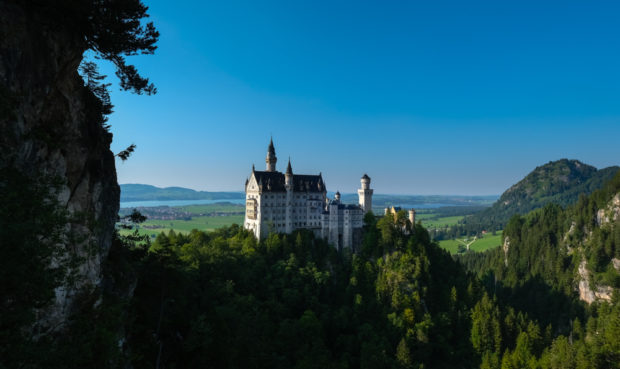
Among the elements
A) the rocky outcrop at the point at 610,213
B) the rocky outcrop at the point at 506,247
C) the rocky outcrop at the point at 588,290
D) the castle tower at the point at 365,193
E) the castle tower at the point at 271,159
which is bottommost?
the rocky outcrop at the point at 588,290

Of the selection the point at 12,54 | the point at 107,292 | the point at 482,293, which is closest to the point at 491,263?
the point at 482,293

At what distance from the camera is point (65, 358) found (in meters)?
13.2

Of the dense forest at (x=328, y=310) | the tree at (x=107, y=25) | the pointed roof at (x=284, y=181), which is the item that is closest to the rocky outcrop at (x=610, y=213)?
the dense forest at (x=328, y=310)

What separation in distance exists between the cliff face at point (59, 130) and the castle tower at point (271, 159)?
68.3 m

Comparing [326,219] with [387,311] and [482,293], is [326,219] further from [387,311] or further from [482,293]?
[482,293]

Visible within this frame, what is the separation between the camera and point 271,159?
97938mm

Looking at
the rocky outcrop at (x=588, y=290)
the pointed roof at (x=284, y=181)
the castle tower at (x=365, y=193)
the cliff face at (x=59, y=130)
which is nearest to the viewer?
the cliff face at (x=59, y=130)

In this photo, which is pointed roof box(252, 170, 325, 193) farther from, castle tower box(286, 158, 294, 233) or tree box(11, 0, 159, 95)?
tree box(11, 0, 159, 95)

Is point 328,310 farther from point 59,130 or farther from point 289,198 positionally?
point 59,130

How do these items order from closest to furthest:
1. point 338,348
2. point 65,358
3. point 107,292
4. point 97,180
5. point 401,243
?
point 65,358 → point 97,180 → point 107,292 → point 338,348 → point 401,243

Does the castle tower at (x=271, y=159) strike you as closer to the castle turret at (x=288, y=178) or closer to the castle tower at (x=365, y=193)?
the castle turret at (x=288, y=178)

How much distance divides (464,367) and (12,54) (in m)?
87.8

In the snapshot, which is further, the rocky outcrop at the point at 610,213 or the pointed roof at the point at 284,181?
the rocky outcrop at the point at 610,213

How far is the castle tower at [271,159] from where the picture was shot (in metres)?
97.9
